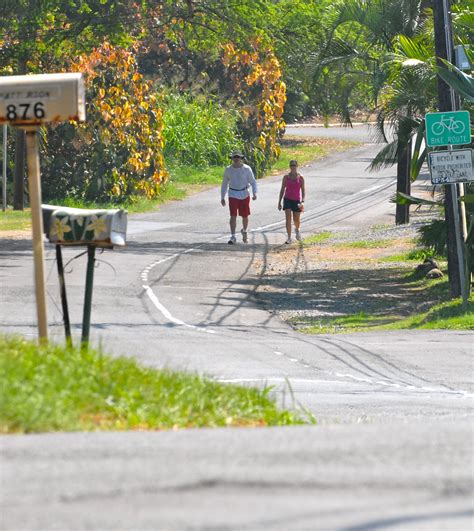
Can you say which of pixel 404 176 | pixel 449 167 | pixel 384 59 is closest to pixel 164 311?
pixel 449 167

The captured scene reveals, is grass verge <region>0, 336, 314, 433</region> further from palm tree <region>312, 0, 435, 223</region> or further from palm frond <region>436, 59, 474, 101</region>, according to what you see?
palm tree <region>312, 0, 435, 223</region>

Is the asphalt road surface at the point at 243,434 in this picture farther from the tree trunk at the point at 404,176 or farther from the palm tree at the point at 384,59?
the tree trunk at the point at 404,176

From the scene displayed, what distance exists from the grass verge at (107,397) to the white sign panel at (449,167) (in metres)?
9.03

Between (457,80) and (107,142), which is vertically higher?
(457,80)

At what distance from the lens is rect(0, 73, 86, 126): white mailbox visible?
924cm

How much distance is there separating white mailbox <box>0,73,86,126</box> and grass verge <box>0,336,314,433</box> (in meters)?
1.62

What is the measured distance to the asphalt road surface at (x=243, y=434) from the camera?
565 cm

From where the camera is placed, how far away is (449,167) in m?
17.7

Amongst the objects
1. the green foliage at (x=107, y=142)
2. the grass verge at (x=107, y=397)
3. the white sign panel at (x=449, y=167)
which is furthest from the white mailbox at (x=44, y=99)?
the green foliage at (x=107, y=142)

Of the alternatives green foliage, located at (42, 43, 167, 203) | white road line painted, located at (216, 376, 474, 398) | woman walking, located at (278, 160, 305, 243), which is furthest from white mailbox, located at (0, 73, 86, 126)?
green foliage, located at (42, 43, 167, 203)

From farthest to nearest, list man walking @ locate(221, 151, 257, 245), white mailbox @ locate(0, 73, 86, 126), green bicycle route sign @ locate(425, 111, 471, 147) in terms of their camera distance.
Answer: man walking @ locate(221, 151, 257, 245)
green bicycle route sign @ locate(425, 111, 471, 147)
white mailbox @ locate(0, 73, 86, 126)

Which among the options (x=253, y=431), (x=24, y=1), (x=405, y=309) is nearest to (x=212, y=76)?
(x=24, y=1)

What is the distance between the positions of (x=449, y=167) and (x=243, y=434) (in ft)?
36.2

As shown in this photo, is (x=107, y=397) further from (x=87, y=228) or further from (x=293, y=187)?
(x=293, y=187)
